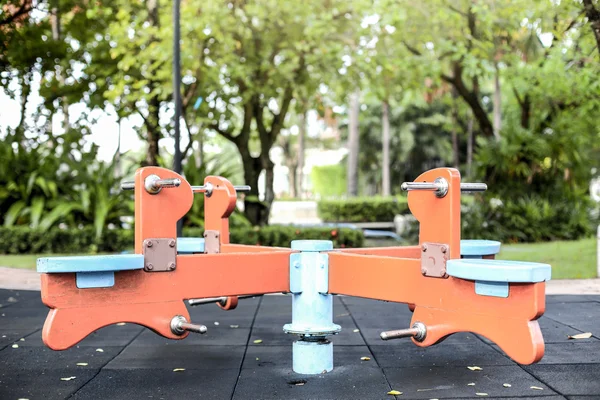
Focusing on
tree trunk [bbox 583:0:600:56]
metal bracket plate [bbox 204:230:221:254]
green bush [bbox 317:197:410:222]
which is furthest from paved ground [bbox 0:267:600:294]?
green bush [bbox 317:197:410:222]

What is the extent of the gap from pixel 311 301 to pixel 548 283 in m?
5.06

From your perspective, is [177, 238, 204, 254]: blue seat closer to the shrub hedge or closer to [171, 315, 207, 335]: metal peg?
[171, 315, 207, 335]: metal peg

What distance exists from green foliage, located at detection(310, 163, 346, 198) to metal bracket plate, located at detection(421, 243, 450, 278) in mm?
40637

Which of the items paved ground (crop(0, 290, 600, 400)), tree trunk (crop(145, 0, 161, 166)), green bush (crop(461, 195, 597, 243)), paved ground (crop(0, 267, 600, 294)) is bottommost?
paved ground (crop(0, 290, 600, 400))

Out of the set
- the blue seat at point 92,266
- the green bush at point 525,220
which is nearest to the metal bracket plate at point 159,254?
the blue seat at point 92,266

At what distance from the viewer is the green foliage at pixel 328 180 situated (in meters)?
44.3

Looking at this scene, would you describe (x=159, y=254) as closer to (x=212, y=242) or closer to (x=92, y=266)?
(x=92, y=266)

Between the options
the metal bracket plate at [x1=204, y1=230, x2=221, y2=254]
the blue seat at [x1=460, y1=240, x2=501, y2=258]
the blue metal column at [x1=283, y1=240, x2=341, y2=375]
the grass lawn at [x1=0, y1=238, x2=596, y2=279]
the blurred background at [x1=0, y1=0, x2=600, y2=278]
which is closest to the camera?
the blue metal column at [x1=283, y1=240, x2=341, y2=375]

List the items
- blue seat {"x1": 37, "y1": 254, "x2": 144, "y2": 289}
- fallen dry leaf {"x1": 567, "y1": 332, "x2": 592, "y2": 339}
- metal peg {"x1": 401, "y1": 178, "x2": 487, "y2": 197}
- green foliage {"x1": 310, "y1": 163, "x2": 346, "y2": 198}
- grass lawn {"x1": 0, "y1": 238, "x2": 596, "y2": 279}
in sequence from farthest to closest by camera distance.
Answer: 1. green foliage {"x1": 310, "y1": 163, "x2": 346, "y2": 198}
2. grass lawn {"x1": 0, "y1": 238, "x2": 596, "y2": 279}
3. fallen dry leaf {"x1": 567, "y1": 332, "x2": 592, "y2": 339}
4. metal peg {"x1": 401, "y1": 178, "x2": 487, "y2": 197}
5. blue seat {"x1": 37, "y1": 254, "x2": 144, "y2": 289}

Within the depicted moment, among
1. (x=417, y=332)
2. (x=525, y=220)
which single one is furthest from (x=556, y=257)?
(x=417, y=332)

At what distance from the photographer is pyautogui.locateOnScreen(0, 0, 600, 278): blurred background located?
11805 millimetres

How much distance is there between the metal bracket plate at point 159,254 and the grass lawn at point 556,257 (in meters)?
6.87

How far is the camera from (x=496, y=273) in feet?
10.00

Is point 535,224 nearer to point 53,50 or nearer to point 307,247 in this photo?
point 53,50
